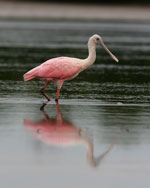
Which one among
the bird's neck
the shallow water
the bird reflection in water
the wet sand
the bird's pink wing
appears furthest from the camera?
the wet sand

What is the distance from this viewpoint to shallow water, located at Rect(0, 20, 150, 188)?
829 cm

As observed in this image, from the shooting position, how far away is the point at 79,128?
11.1 meters

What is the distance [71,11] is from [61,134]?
43.6 metres

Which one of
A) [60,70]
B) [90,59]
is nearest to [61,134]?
[60,70]

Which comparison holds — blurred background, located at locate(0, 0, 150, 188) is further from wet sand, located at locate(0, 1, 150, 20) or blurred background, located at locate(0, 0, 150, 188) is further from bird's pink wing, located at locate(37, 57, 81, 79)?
wet sand, located at locate(0, 1, 150, 20)

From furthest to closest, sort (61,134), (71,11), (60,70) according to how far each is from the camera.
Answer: (71,11)
(60,70)
(61,134)

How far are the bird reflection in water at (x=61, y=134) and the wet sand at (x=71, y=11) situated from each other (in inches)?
1508

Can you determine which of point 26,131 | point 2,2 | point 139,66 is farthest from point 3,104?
point 2,2

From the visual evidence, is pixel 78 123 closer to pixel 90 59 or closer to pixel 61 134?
pixel 61 134

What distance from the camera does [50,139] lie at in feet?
33.3

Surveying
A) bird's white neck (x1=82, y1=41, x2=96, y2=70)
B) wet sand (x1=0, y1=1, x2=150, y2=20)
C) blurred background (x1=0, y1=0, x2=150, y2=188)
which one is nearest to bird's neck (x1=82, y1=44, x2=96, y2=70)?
bird's white neck (x1=82, y1=41, x2=96, y2=70)

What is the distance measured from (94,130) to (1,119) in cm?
160

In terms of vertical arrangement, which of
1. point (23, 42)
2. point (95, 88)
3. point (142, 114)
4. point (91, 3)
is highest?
point (142, 114)

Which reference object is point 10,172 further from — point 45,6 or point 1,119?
point 45,6
